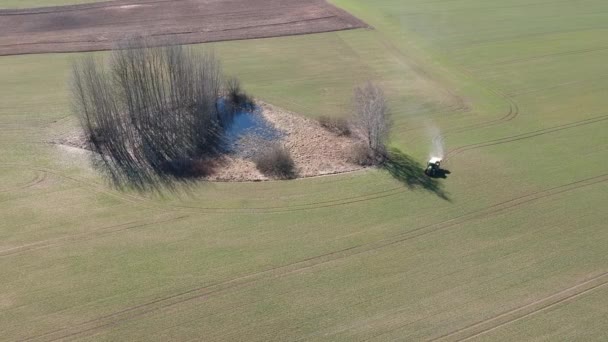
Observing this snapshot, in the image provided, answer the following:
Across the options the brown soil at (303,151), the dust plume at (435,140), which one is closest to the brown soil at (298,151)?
the brown soil at (303,151)

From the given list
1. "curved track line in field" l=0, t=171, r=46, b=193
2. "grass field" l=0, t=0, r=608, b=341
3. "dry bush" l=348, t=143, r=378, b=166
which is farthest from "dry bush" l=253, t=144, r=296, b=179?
"curved track line in field" l=0, t=171, r=46, b=193

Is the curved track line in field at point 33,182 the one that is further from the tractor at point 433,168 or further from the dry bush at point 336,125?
the tractor at point 433,168

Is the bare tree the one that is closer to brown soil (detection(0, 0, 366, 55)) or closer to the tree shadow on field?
the tree shadow on field

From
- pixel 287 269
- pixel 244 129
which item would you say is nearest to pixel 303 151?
pixel 244 129

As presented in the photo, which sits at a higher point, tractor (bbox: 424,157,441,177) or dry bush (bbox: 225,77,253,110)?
dry bush (bbox: 225,77,253,110)

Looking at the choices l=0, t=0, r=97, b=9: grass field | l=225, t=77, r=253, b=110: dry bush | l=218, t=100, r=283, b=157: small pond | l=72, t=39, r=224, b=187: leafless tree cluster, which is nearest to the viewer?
l=72, t=39, r=224, b=187: leafless tree cluster

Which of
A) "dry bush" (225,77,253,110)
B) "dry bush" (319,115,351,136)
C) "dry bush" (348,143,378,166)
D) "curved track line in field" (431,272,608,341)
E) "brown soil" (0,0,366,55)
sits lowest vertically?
"curved track line in field" (431,272,608,341)

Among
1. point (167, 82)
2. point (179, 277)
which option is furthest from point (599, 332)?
point (167, 82)
